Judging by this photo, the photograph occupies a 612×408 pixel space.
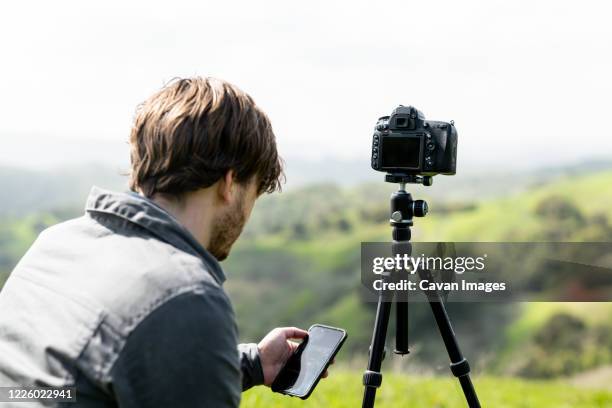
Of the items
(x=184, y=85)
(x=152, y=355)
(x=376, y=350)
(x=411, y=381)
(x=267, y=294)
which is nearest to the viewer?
(x=152, y=355)

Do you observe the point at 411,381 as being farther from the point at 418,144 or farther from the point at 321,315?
the point at 321,315

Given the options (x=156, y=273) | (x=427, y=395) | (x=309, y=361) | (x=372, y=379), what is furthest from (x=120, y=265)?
(x=427, y=395)

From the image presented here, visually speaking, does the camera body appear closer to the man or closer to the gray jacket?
the man

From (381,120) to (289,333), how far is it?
114 cm

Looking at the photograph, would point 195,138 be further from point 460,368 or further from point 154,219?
point 460,368

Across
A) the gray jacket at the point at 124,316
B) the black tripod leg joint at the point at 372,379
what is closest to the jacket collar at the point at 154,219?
the gray jacket at the point at 124,316

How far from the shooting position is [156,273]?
1818 millimetres

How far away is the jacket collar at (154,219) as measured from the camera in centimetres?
194

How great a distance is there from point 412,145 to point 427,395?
2108mm

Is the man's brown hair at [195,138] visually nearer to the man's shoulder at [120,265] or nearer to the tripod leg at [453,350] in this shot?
the man's shoulder at [120,265]

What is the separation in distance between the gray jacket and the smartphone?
0.77 m

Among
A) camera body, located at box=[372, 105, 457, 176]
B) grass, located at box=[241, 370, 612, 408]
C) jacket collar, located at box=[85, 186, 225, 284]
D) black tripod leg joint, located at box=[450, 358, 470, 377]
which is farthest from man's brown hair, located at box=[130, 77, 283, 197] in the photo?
grass, located at box=[241, 370, 612, 408]

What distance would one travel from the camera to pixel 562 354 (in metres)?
19.3

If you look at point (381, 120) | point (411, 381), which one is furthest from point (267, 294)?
point (381, 120)
